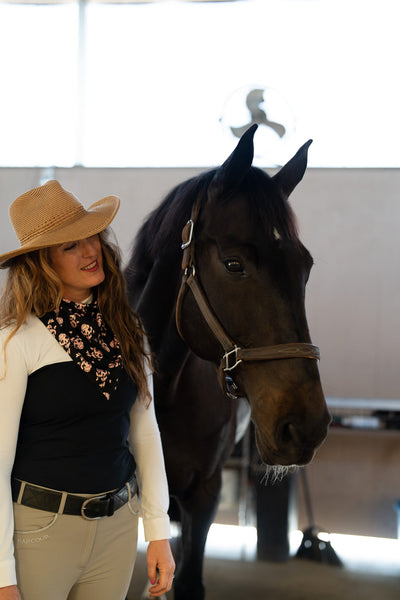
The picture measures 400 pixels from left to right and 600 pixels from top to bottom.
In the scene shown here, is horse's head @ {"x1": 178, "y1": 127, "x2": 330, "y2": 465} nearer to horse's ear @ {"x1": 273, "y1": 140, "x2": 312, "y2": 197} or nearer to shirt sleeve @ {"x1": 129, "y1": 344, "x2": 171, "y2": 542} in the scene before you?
horse's ear @ {"x1": 273, "y1": 140, "x2": 312, "y2": 197}

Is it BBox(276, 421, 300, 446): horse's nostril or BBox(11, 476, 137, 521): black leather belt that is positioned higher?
BBox(276, 421, 300, 446): horse's nostril

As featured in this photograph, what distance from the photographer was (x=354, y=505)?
13.8ft

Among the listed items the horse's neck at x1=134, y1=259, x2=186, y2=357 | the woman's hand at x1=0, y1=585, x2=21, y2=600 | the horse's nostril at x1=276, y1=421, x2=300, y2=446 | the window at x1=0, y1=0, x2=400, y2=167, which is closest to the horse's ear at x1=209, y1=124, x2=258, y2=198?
the horse's neck at x1=134, y1=259, x2=186, y2=357

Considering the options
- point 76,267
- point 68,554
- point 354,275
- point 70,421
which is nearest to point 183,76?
point 354,275

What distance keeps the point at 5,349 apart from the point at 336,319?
3.57 metres

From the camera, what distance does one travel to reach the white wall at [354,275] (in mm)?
4191

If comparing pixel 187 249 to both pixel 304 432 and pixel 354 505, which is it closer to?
pixel 304 432

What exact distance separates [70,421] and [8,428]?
11cm

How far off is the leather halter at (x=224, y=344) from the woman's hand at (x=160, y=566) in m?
0.36

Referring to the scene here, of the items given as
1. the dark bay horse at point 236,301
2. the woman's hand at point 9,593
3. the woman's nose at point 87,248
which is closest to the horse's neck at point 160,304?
the dark bay horse at point 236,301

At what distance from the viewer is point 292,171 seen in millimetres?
1365

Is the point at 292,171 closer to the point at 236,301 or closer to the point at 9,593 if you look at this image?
the point at 236,301

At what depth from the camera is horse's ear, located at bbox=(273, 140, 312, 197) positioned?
135cm

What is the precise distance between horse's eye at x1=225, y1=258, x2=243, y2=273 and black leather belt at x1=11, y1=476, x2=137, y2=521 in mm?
509
